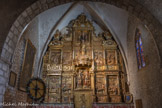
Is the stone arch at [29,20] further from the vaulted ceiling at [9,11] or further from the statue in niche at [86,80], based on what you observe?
the statue in niche at [86,80]

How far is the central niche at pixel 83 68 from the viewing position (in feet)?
38.1

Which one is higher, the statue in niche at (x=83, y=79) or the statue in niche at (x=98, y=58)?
the statue in niche at (x=98, y=58)

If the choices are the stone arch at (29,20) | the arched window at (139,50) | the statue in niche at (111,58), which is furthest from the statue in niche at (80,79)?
the stone arch at (29,20)

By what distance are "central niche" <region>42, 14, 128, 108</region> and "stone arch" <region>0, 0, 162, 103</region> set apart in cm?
615

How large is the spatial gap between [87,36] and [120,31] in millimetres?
2590

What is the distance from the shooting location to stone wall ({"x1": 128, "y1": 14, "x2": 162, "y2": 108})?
25.5 feet

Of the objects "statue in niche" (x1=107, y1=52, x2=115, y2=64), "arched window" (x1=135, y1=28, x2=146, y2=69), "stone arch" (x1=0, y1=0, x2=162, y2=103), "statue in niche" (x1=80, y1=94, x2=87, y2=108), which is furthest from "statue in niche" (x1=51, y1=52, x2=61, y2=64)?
"stone arch" (x1=0, y1=0, x2=162, y2=103)

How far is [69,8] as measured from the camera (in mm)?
12281

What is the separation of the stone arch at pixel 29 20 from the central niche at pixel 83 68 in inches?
242

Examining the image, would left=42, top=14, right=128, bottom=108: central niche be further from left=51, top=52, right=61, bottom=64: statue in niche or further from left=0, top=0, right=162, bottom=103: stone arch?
left=0, top=0, right=162, bottom=103: stone arch

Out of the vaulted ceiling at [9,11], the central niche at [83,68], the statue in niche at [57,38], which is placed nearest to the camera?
the vaulted ceiling at [9,11]

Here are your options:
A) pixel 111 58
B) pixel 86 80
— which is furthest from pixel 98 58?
pixel 86 80

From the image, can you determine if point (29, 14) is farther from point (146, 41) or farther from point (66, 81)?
point (66, 81)

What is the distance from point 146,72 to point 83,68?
15.8 feet
